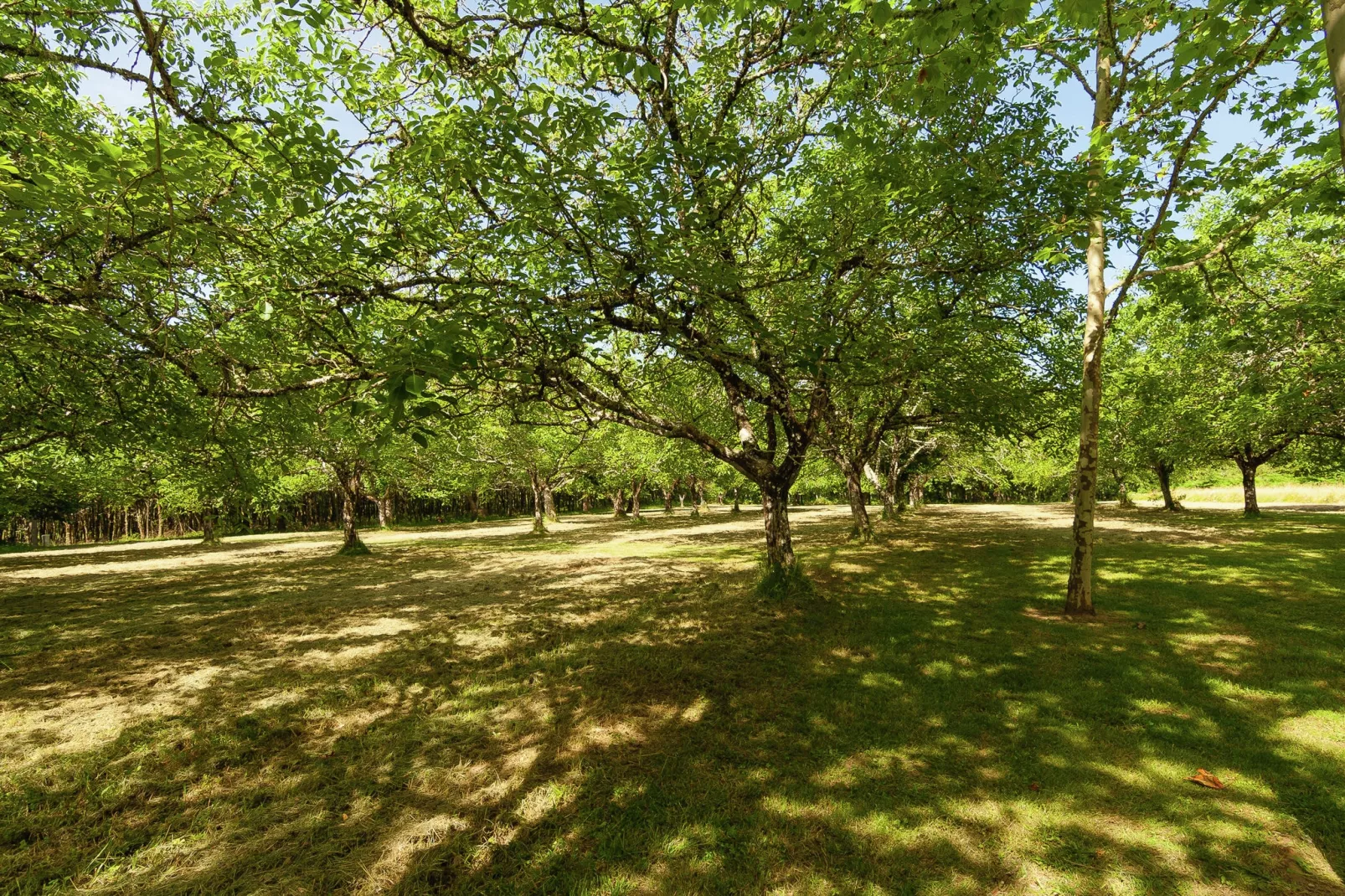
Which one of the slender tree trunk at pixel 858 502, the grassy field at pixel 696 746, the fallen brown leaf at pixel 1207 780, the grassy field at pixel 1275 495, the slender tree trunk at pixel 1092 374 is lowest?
the grassy field at pixel 1275 495

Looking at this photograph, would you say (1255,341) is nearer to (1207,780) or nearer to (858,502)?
(1207,780)

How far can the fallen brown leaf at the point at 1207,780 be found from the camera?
4582 mm

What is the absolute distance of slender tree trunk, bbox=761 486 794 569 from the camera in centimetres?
1215

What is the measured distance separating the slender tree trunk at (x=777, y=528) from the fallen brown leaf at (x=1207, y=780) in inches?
304

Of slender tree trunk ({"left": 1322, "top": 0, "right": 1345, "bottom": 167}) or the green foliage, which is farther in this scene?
the green foliage

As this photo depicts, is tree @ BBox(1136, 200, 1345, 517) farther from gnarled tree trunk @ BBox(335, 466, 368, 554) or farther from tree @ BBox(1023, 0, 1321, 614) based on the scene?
gnarled tree trunk @ BBox(335, 466, 368, 554)

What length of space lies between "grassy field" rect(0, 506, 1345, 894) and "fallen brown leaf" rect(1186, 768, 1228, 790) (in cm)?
9

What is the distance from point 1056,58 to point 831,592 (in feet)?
36.3

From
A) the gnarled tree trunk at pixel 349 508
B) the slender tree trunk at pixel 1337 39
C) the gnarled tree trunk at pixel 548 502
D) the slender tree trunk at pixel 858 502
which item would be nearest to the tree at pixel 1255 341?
the slender tree trunk at pixel 1337 39

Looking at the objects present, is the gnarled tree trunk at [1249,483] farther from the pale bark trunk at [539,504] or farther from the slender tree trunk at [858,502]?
the pale bark trunk at [539,504]

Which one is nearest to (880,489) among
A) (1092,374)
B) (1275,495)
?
(1092,374)

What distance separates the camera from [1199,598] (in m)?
10.5

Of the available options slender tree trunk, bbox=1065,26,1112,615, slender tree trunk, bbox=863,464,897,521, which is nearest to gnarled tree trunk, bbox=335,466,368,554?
slender tree trunk, bbox=863,464,897,521

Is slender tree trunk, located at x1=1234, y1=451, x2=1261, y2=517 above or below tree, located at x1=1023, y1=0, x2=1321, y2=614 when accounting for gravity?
below
